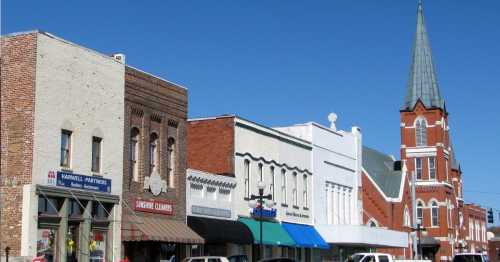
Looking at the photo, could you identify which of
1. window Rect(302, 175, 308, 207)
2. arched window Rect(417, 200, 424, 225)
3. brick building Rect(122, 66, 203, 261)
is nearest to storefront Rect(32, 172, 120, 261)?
brick building Rect(122, 66, 203, 261)

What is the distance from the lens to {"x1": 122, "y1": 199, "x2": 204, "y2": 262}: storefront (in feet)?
112

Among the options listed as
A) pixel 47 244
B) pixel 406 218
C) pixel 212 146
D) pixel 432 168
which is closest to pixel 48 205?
pixel 47 244

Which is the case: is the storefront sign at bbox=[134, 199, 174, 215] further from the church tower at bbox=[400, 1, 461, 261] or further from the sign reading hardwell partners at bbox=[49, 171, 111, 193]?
the church tower at bbox=[400, 1, 461, 261]

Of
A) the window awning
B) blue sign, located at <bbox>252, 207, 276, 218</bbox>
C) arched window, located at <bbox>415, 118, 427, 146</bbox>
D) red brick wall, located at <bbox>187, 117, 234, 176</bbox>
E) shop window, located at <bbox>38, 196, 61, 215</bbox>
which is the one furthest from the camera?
arched window, located at <bbox>415, 118, 427, 146</bbox>

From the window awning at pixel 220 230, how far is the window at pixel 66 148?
30.1 ft

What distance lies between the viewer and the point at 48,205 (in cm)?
3052

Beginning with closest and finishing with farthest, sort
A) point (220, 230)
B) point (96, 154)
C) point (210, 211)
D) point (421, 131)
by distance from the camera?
1. point (96, 154)
2. point (220, 230)
3. point (210, 211)
4. point (421, 131)

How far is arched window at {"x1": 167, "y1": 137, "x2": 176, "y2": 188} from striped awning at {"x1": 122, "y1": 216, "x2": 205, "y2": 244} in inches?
73.8

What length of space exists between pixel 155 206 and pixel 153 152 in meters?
2.52

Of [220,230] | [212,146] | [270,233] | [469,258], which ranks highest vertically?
[212,146]

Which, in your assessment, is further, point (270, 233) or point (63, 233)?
point (270, 233)

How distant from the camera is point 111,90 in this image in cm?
3419

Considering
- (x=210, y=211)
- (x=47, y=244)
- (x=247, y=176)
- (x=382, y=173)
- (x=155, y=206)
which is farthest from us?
(x=382, y=173)

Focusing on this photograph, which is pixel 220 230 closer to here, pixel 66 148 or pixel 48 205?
pixel 66 148
